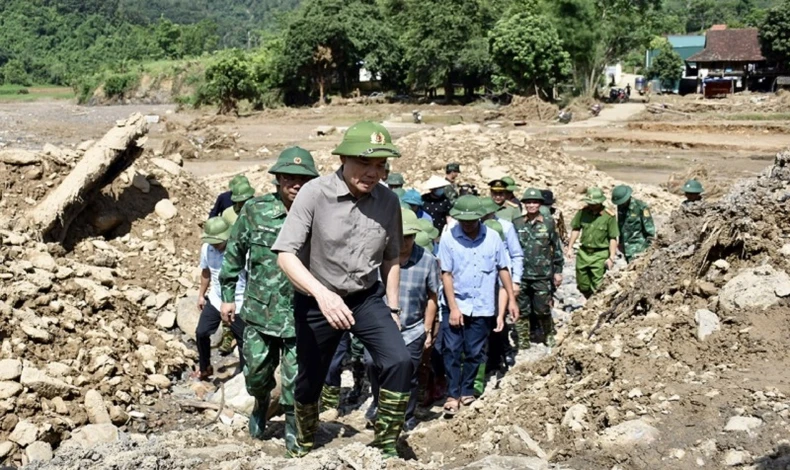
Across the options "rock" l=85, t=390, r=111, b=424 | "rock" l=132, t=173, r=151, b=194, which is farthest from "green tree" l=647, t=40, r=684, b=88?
"rock" l=85, t=390, r=111, b=424

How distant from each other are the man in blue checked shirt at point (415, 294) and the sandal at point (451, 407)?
42 centimetres

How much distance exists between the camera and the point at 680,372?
5.20 meters

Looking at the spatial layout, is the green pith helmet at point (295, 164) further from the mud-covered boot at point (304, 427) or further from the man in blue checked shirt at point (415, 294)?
→ the mud-covered boot at point (304, 427)

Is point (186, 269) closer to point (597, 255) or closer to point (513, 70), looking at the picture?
point (597, 255)

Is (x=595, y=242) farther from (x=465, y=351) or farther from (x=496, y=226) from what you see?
(x=465, y=351)

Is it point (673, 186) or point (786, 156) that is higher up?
point (786, 156)

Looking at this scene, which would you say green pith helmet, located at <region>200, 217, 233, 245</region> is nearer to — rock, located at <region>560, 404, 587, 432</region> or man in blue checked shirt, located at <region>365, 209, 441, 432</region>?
man in blue checked shirt, located at <region>365, 209, 441, 432</region>

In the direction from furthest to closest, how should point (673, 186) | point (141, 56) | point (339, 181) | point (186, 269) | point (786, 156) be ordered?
point (141, 56) < point (673, 186) < point (186, 269) < point (786, 156) < point (339, 181)

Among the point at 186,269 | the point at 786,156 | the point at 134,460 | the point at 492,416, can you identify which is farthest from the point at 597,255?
the point at 134,460

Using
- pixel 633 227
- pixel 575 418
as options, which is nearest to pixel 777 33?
pixel 633 227

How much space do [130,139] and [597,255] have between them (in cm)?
676

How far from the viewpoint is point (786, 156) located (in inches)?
276

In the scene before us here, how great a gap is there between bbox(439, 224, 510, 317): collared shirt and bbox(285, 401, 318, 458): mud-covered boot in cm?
220

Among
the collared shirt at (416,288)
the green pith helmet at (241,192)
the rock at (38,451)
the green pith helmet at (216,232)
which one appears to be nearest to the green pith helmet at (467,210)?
the collared shirt at (416,288)
